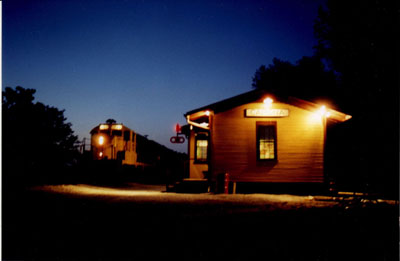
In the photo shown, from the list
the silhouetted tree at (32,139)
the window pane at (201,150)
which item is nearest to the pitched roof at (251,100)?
the window pane at (201,150)

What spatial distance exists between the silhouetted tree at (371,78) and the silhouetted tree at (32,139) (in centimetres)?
2044

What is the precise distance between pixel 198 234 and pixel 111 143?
20.2 m

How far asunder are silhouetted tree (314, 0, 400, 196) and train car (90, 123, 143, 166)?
18.5 m

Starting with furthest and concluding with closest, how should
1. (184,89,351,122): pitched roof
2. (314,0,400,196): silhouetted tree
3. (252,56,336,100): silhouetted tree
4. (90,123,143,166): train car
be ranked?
(252,56,336,100): silhouetted tree
(90,123,143,166): train car
(314,0,400,196): silhouetted tree
(184,89,351,122): pitched roof

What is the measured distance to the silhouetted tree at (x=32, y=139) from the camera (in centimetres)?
1759

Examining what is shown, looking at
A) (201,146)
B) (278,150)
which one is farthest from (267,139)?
(201,146)

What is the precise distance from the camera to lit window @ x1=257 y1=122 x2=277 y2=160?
13336 millimetres

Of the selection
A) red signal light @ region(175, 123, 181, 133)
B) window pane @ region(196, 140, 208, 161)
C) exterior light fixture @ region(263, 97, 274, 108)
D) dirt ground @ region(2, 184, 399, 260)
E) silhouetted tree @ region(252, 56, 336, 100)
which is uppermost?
silhouetted tree @ region(252, 56, 336, 100)

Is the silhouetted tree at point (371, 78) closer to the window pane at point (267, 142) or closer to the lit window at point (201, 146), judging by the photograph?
the window pane at point (267, 142)

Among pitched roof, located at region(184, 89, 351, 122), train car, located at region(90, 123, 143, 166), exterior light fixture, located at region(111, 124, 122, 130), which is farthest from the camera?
exterior light fixture, located at region(111, 124, 122, 130)

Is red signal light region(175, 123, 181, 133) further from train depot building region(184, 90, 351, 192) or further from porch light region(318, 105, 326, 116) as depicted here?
porch light region(318, 105, 326, 116)

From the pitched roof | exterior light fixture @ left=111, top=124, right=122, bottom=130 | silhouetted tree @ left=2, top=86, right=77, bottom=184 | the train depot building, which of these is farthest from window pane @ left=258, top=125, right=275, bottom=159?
exterior light fixture @ left=111, top=124, right=122, bottom=130

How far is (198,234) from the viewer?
5.20 meters

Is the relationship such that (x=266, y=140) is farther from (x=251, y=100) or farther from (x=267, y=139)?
(x=251, y=100)
